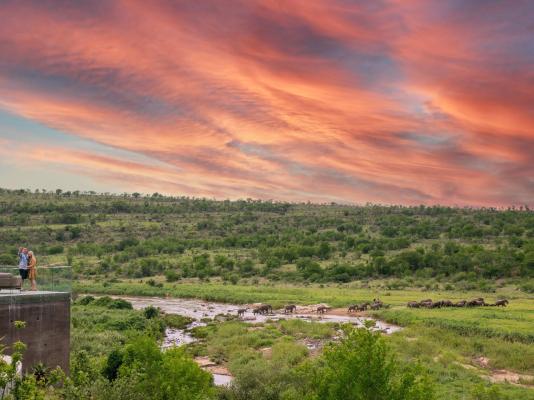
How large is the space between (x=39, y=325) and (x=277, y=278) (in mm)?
65198

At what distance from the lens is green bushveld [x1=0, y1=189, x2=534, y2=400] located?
27.6 meters

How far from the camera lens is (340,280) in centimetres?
8600

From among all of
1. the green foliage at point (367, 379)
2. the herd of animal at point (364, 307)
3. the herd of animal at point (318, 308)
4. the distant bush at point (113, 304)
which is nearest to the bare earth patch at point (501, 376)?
the green foliage at point (367, 379)

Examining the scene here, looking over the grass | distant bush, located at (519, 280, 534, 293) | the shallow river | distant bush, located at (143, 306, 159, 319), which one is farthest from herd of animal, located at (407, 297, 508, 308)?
distant bush, located at (143, 306, 159, 319)

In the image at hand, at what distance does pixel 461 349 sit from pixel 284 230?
102 metres

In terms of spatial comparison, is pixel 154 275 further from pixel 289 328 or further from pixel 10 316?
pixel 10 316

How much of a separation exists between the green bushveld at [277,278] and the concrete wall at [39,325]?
4.22ft

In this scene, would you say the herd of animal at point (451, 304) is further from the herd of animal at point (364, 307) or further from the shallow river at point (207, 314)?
the shallow river at point (207, 314)

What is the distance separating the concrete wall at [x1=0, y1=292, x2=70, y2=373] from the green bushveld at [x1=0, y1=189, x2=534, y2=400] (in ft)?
4.22

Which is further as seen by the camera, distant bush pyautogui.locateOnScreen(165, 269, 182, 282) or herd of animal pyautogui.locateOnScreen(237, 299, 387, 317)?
distant bush pyautogui.locateOnScreen(165, 269, 182, 282)

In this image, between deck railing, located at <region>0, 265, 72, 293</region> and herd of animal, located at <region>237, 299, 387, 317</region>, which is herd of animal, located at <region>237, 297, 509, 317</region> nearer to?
herd of animal, located at <region>237, 299, 387, 317</region>

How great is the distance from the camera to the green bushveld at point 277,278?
90.6 feet

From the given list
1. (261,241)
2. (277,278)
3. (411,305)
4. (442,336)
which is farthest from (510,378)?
(261,241)

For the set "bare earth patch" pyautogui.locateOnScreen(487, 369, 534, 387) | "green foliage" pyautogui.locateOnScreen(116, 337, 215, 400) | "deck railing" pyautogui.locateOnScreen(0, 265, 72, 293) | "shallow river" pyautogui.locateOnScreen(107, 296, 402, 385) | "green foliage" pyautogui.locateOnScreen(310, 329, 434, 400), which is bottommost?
"shallow river" pyautogui.locateOnScreen(107, 296, 402, 385)
